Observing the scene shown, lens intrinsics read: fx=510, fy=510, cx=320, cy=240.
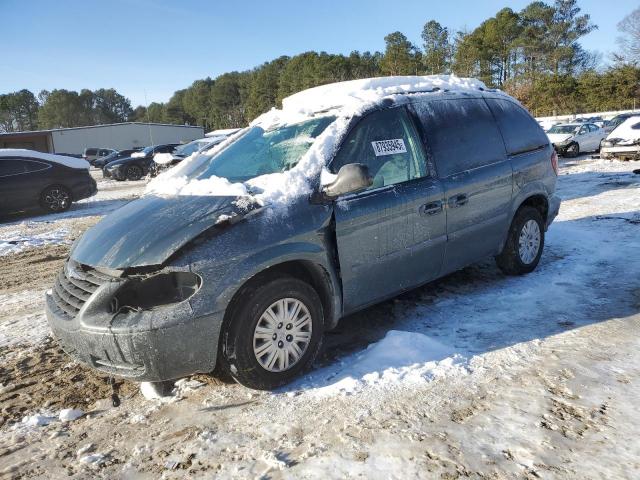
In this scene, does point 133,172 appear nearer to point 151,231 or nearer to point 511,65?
point 151,231

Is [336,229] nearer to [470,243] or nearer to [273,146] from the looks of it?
[273,146]

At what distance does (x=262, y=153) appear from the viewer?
412cm

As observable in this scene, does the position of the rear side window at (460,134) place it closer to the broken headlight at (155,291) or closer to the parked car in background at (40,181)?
the broken headlight at (155,291)

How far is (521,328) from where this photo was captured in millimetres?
4039

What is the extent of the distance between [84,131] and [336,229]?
6136cm

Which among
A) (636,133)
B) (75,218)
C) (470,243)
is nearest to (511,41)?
(636,133)

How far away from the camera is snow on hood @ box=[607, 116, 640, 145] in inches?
614

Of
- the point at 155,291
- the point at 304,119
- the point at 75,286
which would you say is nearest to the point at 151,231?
the point at 155,291

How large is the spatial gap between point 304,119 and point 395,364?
81.1 inches

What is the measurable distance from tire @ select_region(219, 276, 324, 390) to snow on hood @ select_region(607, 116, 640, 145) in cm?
1578

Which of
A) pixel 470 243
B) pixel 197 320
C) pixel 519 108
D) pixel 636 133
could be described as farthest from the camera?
pixel 636 133

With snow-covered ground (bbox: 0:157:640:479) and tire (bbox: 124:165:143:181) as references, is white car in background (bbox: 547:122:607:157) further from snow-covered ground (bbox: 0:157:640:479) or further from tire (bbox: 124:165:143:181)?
tire (bbox: 124:165:143:181)

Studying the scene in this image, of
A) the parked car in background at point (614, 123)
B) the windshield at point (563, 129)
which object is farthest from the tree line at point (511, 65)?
the windshield at point (563, 129)

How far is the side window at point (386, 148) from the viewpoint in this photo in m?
3.73
